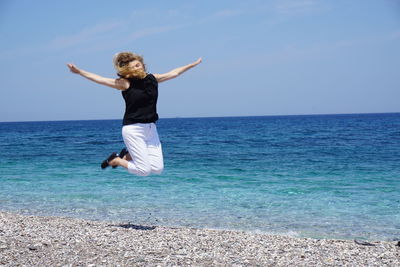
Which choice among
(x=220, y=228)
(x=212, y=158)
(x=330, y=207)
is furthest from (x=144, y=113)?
(x=212, y=158)

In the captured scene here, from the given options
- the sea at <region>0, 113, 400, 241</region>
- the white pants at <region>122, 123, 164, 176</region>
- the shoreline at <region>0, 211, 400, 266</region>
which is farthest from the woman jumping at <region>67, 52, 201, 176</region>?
the sea at <region>0, 113, 400, 241</region>

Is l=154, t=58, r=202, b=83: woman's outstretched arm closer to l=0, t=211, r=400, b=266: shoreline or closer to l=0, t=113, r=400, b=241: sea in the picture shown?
l=0, t=211, r=400, b=266: shoreline

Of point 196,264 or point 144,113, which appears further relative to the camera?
point 144,113

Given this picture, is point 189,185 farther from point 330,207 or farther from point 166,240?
point 166,240

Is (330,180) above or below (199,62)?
below

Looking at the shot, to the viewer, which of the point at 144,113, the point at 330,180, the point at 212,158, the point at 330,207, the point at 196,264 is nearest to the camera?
the point at 196,264

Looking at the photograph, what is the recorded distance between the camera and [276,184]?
14.3 meters

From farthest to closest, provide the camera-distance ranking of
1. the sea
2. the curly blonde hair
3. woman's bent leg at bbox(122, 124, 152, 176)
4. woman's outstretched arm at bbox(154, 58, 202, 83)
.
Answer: the sea
woman's outstretched arm at bbox(154, 58, 202, 83)
woman's bent leg at bbox(122, 124, 152, 176)
the curly blonde hair

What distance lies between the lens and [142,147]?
662 cm

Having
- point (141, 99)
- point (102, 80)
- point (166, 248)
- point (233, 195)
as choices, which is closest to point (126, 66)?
point (102, 80)

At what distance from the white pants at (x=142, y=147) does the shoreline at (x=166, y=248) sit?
1090 mm

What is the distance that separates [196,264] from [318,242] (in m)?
2.64

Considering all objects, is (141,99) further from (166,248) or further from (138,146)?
(166,248)

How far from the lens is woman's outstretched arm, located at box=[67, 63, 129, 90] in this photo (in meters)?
6.06
